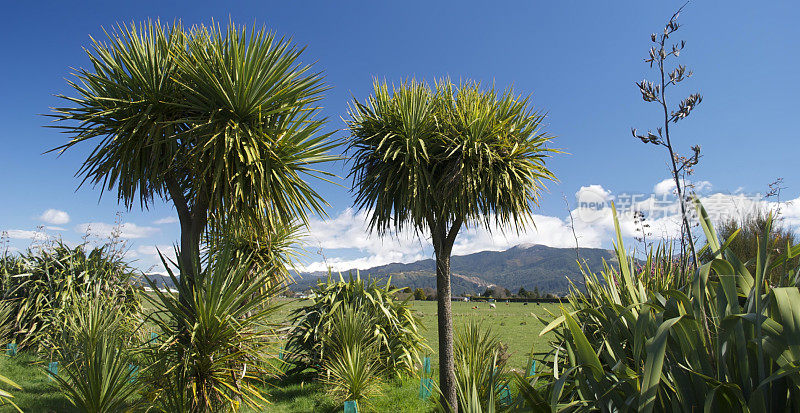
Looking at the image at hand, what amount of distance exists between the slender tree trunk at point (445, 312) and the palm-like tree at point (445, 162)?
0.05 ft

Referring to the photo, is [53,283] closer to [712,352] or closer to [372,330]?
[372,330]

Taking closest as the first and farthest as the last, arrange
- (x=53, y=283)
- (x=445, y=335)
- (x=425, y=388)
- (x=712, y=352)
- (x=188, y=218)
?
1. (x=712, y=352)
2. (x=188, y=218)
3. (x=445, y=335)
4. (x=425, y=388)
5. (x=53, y=283)

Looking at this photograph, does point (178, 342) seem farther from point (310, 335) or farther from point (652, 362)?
point (652, 362)

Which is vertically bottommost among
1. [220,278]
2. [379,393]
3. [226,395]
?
[379,393]

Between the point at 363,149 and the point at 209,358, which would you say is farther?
the point at 363,149

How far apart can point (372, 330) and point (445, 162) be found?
129 inches

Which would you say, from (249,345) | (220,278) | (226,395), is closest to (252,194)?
(220,278)

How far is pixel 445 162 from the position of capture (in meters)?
5.82

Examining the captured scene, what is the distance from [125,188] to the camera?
16.0 ft

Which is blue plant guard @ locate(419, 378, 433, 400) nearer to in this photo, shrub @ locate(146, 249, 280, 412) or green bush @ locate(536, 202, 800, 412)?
shrub @ locate(146, 249, 280, 412)

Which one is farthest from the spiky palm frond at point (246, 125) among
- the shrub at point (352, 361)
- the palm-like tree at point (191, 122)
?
the shrub at point (352, 361)

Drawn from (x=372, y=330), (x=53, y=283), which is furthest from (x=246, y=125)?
(x=53, y=283)

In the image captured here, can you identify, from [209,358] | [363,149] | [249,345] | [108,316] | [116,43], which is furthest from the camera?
[363,149]

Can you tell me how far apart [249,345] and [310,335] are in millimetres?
3123
